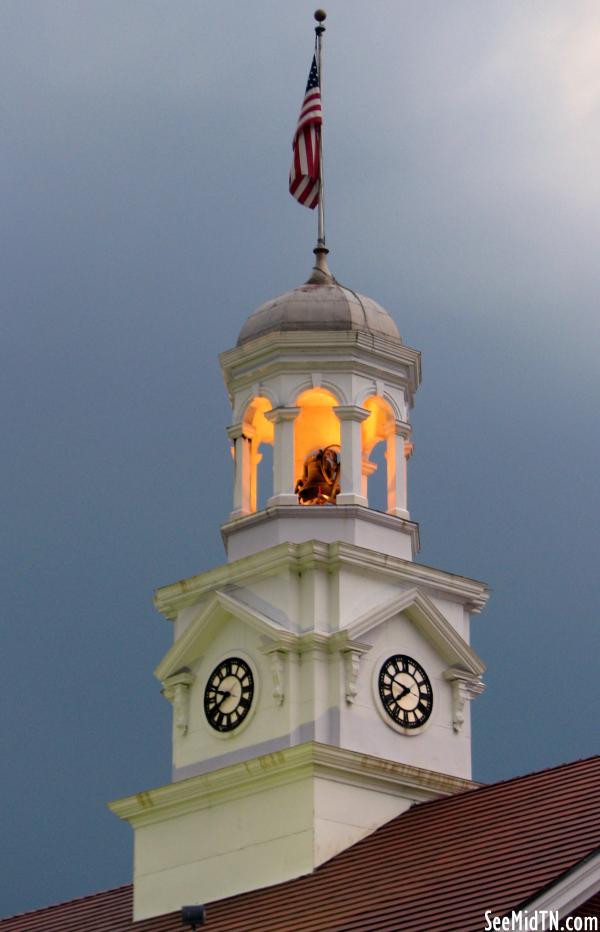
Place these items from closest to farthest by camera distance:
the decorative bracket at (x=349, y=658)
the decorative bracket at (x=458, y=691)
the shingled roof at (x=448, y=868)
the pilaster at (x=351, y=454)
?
the shingled roof at (x=448, y=868) → the decorative bracket at (x=349, y=658) → the decorative bracket at (x=458, y=691) → the pilaster at (x=351, y=454)

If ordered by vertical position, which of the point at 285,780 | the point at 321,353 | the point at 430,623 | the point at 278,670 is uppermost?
the point at 321,353

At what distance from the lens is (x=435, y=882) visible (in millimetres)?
31922

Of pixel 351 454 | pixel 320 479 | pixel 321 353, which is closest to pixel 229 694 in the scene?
pixel 320 479

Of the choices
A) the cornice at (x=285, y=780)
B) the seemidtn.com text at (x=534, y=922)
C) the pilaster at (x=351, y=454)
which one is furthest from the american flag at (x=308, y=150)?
the seemidtn.com text at (x=534, y=922)

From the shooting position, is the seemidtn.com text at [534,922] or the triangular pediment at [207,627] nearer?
the seemidtn.com text at [534,922]

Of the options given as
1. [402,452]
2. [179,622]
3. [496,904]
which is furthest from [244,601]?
[496,904]

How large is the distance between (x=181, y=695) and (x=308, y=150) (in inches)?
429

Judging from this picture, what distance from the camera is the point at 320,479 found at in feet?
135

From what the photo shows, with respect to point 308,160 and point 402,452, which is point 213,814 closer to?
point 402,452

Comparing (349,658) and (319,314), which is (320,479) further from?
(349,658)

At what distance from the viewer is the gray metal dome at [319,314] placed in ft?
135

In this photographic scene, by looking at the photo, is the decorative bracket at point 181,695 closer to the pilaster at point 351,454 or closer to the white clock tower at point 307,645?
the white clock tower at point 307,645

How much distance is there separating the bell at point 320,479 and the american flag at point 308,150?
5.17 metres

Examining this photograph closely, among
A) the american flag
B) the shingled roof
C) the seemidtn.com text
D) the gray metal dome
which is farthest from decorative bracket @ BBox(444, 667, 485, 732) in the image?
the seemidtn.com text
